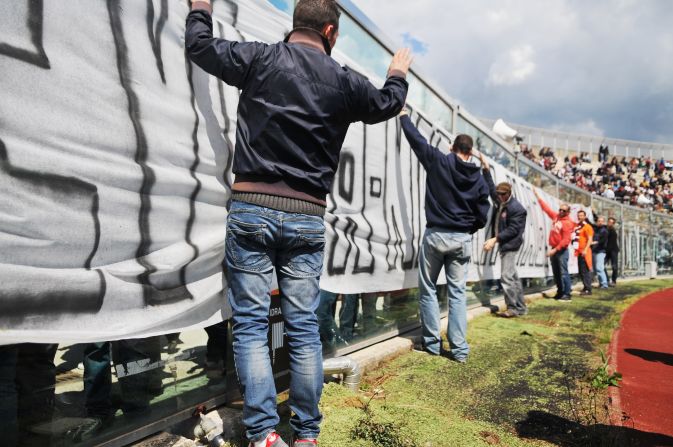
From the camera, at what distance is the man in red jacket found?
346 inches

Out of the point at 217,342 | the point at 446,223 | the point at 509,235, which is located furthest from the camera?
the point at 509,235

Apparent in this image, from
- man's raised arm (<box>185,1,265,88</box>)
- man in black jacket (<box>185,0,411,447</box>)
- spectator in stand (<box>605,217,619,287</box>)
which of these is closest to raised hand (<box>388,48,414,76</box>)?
man in black jacket (<box>185,0,411,447</box>)

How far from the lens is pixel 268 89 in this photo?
1.96 metres

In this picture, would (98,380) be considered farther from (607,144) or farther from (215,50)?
(607,144)

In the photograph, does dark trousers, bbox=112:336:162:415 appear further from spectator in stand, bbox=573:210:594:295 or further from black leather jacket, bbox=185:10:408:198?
spectator in stand, bbox=573:210:594:295

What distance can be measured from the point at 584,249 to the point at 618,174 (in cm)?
3493

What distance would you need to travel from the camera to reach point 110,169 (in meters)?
1.78

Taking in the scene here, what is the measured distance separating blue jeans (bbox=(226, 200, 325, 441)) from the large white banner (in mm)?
293

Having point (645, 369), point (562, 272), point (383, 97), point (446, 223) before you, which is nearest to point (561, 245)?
point (562, 272)

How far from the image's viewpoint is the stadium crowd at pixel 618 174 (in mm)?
36344

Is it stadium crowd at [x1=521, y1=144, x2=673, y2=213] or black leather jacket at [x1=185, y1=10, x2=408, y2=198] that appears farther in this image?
stadium crowd at [x1=521, y1=144, x2=673, y2=213]

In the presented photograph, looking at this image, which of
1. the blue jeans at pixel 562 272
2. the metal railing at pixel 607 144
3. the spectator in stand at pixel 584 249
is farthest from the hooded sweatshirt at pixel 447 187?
the metal railing at pixel 607 144

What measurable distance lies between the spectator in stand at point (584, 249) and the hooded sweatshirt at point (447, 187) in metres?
7.62

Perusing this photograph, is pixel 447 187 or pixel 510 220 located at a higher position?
pixel 447 187
